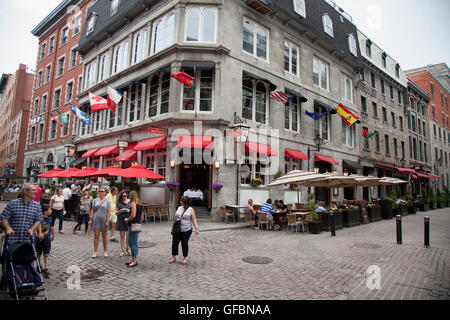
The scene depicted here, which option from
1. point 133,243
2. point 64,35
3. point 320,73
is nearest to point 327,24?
point 320,73

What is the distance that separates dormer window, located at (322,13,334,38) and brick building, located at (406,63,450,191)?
2754cm

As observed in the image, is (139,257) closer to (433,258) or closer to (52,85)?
(433,258)

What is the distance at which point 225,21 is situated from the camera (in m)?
15.6

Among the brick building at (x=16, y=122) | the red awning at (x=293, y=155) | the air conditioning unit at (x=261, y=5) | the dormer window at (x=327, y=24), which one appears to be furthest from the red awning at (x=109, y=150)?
the brick building at (x=16, y=122)

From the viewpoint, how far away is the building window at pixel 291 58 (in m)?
19.4

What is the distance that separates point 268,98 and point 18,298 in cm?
1647

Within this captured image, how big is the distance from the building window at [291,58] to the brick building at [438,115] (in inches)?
1265

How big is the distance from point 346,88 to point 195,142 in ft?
60.1

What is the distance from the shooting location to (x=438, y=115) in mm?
43062

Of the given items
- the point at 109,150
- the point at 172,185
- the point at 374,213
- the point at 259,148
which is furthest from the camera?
the point at 109,150

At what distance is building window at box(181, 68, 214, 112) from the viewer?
15250mm

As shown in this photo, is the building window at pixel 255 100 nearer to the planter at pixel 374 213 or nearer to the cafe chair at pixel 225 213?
the cafe chair at pixel 225 213

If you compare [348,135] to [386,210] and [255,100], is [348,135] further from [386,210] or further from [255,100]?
[255,100]
